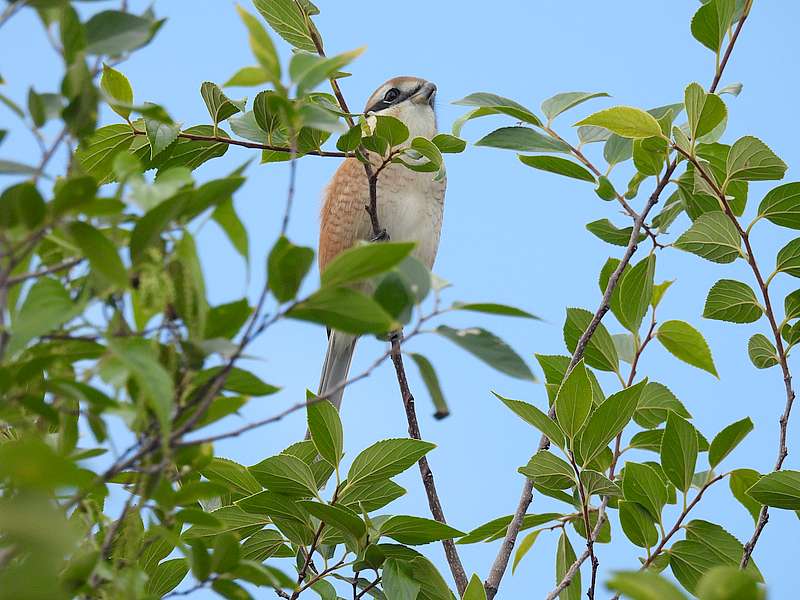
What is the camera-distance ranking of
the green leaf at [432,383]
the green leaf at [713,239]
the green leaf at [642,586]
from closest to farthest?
1. the green leaf at [642,586]
2. the green leaf at [432,383]
3. the green leaf at [713,239]

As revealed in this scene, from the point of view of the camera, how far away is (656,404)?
7.02 feet

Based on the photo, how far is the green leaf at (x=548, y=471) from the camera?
1.80m

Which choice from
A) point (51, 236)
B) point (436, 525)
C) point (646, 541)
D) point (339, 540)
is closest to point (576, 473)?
point (646, 541)

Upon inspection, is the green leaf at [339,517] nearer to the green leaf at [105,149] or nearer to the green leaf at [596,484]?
the green leaf at [596,484]

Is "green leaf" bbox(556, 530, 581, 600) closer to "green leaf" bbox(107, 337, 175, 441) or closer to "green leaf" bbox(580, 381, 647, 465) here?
"green leaf" bbox(580, 381, 647, 465)

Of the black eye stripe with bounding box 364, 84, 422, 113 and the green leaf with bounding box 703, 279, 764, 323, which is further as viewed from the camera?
the black eye stripe with bounding box 364, 84, 422, 113

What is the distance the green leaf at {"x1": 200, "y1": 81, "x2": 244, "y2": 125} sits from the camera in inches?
78.7

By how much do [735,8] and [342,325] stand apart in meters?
1.34

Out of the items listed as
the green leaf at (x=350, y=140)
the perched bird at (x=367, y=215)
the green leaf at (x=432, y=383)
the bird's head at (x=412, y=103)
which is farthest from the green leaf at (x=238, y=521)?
the bird's head at (x=412, y=103)

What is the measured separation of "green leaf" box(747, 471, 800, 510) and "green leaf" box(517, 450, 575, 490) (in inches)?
12.5

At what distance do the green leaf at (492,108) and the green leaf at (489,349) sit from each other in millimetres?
790

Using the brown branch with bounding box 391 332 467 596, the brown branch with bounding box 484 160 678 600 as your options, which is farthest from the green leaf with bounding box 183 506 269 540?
the brown branch with bounding box 484 160 678 600

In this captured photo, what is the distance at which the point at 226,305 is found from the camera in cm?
101

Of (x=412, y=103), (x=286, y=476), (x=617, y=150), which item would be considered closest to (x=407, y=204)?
(x=412, y=103)
